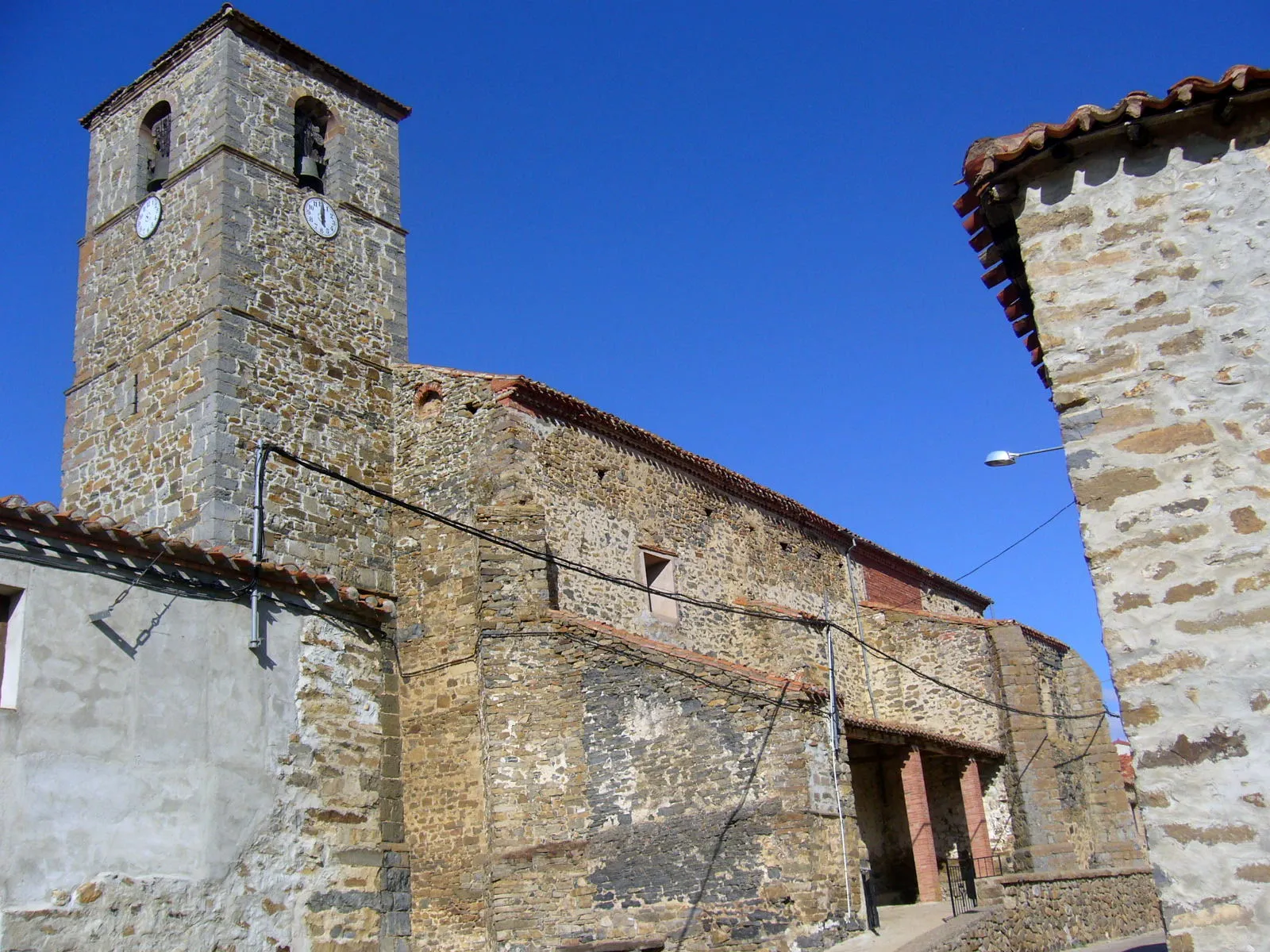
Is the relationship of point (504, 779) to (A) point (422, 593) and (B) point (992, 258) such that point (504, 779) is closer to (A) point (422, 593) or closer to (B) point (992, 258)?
(A) point (422, 593)

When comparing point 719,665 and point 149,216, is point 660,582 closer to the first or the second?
point 719,665

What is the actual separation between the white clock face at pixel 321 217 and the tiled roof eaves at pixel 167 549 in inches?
233

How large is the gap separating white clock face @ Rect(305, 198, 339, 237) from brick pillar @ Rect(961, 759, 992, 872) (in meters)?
13.6

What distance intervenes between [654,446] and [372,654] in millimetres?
5829

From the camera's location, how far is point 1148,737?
21.3ft

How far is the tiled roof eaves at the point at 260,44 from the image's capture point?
18.1 m

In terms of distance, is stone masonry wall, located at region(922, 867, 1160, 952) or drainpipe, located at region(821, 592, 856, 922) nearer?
drainpipe, located at region(821, 592, 856, 922)

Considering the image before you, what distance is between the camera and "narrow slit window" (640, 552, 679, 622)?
18250mm

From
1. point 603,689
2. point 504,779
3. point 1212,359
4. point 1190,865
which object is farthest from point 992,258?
point 504,779

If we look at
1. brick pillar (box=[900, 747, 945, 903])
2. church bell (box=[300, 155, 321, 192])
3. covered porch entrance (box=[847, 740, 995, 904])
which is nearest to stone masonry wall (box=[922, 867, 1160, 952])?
brick pillar (box=[900, 747, 945, 903])

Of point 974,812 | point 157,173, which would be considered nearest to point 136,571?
point 157,173

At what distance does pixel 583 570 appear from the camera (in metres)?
16.3

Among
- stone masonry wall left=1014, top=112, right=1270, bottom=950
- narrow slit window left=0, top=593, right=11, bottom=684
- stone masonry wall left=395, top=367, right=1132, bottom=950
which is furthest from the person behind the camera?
stone masonry wall left=395, top=367, right=1132, bottom=950

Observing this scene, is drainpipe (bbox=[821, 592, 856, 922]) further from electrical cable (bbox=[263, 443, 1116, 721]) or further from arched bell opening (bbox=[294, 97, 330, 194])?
arched bell opening (bbox=[294, 97, 330, 194])
